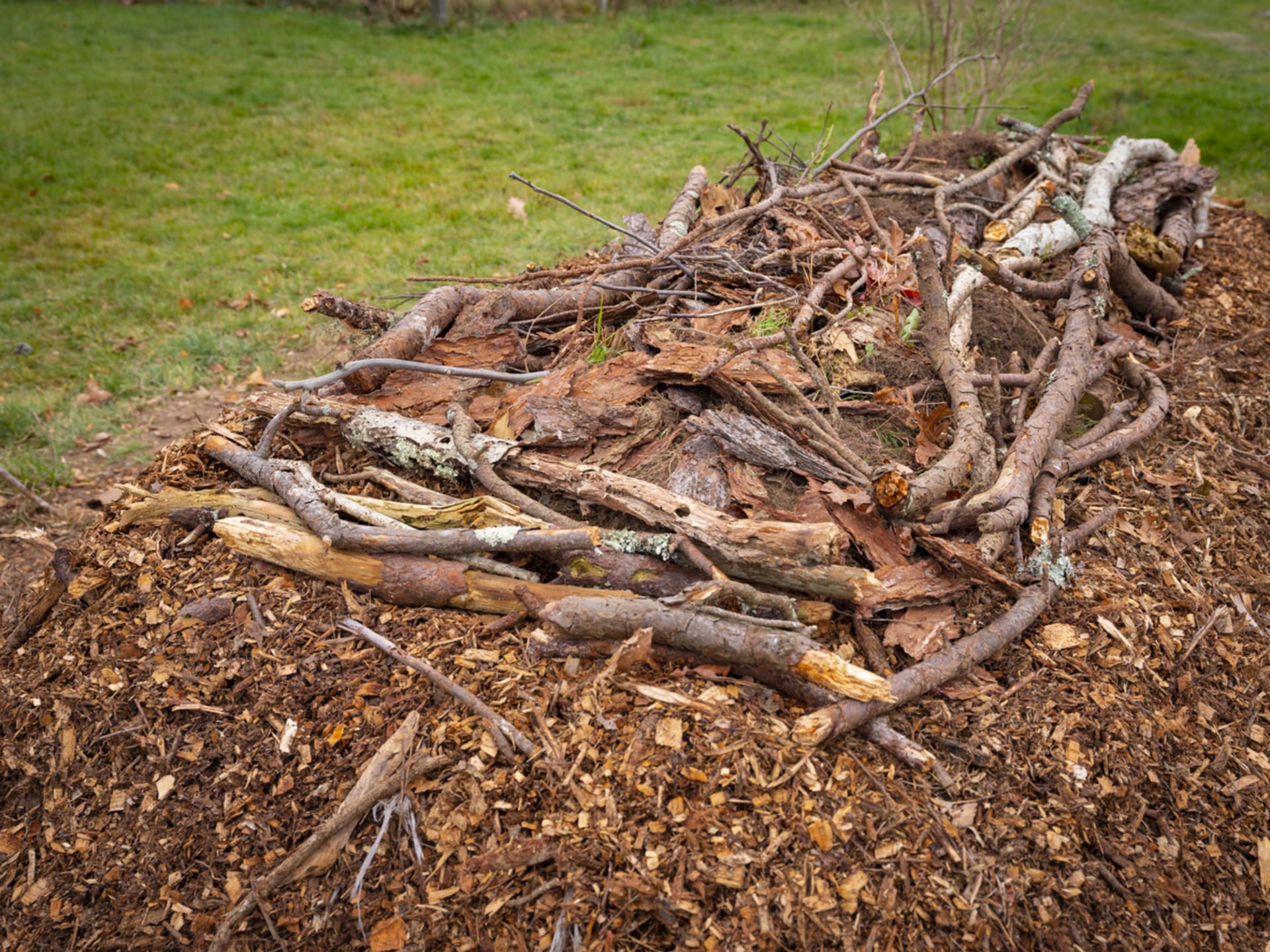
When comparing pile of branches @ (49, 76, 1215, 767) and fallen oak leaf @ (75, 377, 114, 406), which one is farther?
fallen oak leaf @ (75, 377, 114, 406)

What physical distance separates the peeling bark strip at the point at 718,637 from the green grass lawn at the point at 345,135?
13.0 ft

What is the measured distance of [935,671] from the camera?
2.34 meters

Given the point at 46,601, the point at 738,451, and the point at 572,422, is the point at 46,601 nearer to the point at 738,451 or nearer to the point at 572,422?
the point at 572,422

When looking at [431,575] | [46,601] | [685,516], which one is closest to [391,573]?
[431,575]

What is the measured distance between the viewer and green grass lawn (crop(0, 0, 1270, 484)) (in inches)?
249

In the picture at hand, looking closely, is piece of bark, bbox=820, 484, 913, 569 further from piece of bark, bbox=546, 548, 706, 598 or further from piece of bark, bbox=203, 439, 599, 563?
piece of bark, bbox=203, 439, 599, 563

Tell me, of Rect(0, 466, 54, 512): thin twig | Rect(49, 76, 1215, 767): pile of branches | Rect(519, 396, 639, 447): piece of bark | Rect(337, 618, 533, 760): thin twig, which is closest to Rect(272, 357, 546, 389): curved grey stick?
Rect(49, 76, 1215, 767): pile of branches

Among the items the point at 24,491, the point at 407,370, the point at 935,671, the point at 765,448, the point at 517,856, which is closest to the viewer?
the point at 517,856

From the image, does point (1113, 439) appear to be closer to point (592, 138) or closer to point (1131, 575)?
point (1131, 575)

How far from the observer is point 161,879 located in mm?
2123

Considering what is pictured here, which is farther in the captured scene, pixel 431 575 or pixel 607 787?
pixel 431 575

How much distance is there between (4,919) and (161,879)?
0.48m

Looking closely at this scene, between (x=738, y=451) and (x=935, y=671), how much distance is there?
3.29 ft

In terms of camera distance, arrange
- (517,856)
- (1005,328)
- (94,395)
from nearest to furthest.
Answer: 1. (517,856)
2. (1005,328)
3. (94,395)
